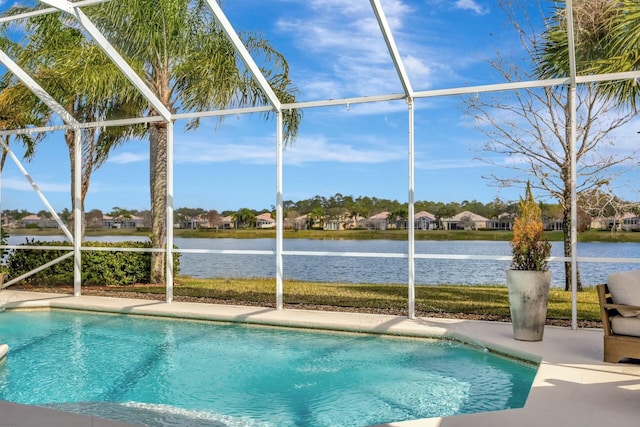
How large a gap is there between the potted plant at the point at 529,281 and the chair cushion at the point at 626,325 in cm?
98

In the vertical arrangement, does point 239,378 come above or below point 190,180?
below

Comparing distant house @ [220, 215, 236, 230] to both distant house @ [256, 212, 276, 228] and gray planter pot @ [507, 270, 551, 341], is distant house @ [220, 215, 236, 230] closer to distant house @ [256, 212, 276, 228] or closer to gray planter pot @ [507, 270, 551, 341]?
distant house @ [256, 212, 276, 228]

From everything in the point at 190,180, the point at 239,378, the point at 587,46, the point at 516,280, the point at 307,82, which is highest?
the point at 307,82

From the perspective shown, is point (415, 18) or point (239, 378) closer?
point (239, 378)

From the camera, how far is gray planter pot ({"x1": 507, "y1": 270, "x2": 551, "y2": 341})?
6.06 m

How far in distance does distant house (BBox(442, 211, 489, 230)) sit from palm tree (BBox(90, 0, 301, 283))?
5.61 metres

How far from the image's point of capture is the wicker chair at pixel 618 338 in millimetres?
4938

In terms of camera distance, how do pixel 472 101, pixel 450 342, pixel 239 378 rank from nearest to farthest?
pixel 239 378 → pixel 450 342 → pixel 472 101

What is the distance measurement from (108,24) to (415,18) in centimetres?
1195

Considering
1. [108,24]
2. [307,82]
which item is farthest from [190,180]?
[108,24]

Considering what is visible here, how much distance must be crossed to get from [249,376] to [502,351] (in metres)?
2.53

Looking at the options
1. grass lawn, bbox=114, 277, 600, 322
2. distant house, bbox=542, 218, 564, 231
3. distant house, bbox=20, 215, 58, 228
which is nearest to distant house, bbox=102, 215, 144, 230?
distant house, bbox=20, 215, 58, 228

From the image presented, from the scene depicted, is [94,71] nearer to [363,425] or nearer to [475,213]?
[363,425]

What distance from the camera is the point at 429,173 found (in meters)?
22.6
